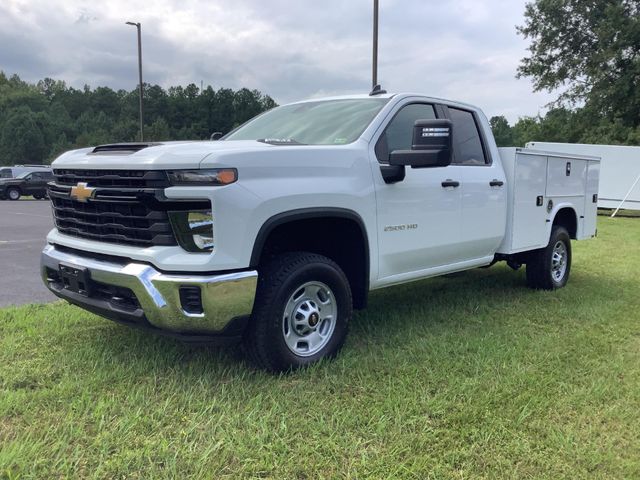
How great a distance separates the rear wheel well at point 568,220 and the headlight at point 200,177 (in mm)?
4684

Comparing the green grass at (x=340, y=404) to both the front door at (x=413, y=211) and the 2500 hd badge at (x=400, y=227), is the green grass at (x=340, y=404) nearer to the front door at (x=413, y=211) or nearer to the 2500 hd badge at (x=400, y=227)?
the front door at (x=413, y=211)

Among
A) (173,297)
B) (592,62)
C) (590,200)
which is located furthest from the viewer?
(592,62)

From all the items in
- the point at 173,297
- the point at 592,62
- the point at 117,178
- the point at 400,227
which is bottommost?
the point at 173,297

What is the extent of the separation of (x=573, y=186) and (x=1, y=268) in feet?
23.9

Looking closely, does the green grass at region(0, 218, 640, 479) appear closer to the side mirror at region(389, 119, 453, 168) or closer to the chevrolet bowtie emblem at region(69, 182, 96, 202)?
the chevrolet bowtie emblem at region(69, 182, 96, 202)

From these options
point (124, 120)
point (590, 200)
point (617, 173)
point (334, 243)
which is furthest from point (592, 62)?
point (124, 120)

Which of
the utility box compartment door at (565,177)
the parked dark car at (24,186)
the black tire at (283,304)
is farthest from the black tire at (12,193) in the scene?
the black tire at (283,304)

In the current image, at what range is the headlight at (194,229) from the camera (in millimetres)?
3066

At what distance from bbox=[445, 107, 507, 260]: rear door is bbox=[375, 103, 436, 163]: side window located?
431 millimetres

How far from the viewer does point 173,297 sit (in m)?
3.04

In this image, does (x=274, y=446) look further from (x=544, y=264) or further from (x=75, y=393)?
(x=544, y=264)

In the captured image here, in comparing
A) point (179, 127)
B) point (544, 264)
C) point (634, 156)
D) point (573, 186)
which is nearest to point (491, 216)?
point (544, 264)

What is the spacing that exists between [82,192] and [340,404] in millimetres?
2057

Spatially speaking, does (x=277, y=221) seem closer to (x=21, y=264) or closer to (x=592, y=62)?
(x=21, y=264)
